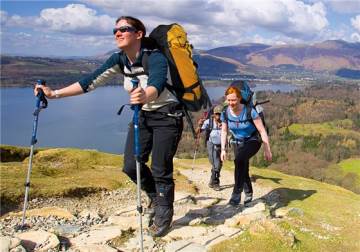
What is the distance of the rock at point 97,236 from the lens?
822cm

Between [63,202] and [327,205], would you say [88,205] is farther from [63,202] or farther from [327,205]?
[327,205]

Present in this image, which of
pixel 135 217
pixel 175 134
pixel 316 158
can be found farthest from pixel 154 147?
pixel 316 158

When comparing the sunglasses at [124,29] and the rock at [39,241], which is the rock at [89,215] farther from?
the sunglasses at [124,29]

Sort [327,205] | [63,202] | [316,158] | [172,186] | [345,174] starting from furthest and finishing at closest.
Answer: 1. [316,158]
2. [345,174]
3. [327,205]
4. [63,202]
5. [172,186]

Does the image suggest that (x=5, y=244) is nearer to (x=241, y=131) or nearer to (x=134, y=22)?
(x=134, y=22)

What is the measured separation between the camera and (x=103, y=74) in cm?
832

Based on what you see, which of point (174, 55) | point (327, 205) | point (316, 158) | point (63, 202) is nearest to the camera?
point (174, 55)

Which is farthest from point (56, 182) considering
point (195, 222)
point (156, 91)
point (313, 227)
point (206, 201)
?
point (156, 91)

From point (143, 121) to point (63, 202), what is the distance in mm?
5896

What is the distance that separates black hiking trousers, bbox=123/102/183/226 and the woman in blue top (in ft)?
9.83

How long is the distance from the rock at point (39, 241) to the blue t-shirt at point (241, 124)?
547 centimetres

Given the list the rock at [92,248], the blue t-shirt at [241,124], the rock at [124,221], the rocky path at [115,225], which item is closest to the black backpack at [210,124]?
the rocky path at [115,225]

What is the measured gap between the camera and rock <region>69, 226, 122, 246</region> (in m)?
8.22

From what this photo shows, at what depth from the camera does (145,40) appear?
25.1 feet
